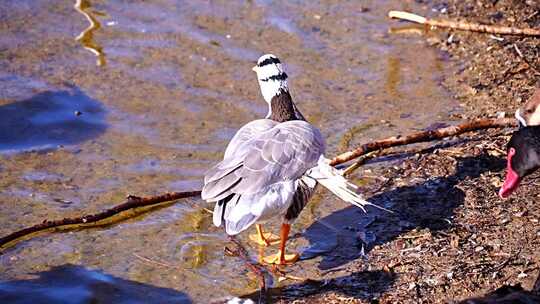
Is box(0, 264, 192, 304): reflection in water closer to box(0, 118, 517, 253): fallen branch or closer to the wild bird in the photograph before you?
box(0, 118, 517, 253): fallen branch

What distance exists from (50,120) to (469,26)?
148 inches

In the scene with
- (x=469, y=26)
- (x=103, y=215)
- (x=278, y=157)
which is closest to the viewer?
(x=278, y=157)

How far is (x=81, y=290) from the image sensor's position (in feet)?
18.7

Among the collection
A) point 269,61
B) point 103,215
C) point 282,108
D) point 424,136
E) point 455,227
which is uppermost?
point 269,61

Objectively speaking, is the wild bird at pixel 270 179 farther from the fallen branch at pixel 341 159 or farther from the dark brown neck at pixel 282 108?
the fallen branch at pixel 341 159

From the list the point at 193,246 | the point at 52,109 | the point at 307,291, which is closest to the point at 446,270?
the point at 307,291

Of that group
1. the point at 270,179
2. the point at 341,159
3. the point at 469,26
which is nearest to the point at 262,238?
the point at 270,179

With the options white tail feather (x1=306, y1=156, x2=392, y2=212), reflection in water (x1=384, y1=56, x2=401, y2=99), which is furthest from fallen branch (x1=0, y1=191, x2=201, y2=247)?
reflection in water (x1=384, y1=56, x2=401, y2=99)

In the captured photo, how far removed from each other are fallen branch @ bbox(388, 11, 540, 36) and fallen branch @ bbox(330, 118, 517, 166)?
1123 millimetres

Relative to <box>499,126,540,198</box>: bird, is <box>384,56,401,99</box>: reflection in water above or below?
below

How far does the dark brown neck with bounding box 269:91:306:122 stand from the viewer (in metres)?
6.83

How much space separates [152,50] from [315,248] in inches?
140

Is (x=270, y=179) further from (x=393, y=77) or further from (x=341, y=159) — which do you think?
(x=393, y=77)

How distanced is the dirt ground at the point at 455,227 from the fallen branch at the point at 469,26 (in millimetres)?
298
